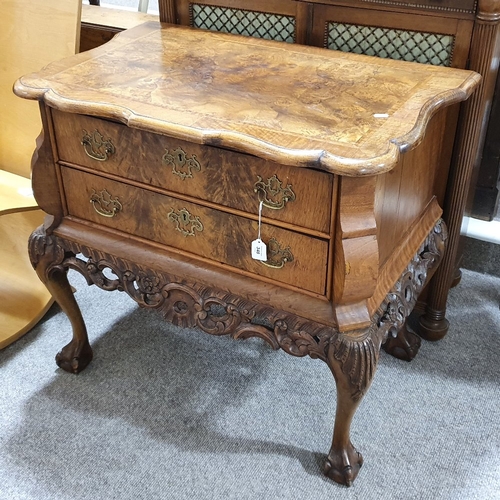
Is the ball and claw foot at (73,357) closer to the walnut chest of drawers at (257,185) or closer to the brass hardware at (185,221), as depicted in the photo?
the walnut chest of drawers at (257,185)

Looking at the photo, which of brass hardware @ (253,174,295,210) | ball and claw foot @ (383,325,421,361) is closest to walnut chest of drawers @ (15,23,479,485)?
brass hardware @ (253,174,295,210)

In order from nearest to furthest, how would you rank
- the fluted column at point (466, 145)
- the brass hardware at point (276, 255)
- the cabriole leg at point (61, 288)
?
the brass hardware at point (276, 255) → the fluted column at point (466, 145) → the cabriole leg at point (61, 288)

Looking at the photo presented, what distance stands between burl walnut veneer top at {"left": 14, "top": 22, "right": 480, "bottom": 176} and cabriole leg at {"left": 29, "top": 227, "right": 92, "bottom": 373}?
344 mm

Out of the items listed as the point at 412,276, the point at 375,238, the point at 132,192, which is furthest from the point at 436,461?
the point at 132,192

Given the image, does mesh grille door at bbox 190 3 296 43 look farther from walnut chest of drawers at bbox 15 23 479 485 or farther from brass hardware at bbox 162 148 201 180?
brass hardware at bbox 162 148 201 180

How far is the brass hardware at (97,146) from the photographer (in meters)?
1.27

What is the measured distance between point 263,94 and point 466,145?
0.49 metres

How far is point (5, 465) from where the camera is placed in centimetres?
144

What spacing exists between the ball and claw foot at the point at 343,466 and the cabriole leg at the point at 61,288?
658 mm

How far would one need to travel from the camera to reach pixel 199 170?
119cm

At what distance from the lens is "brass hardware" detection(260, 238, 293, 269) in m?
1.17

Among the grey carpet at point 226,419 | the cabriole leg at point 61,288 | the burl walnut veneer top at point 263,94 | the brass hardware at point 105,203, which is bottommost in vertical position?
the grey carpet at point 226,419

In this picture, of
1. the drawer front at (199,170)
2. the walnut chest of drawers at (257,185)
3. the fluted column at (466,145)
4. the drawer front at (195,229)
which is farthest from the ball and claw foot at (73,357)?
the fluted column at (466,145)

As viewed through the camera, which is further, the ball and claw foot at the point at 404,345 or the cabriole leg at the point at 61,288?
the ball and claw foot at the point at 404,345
